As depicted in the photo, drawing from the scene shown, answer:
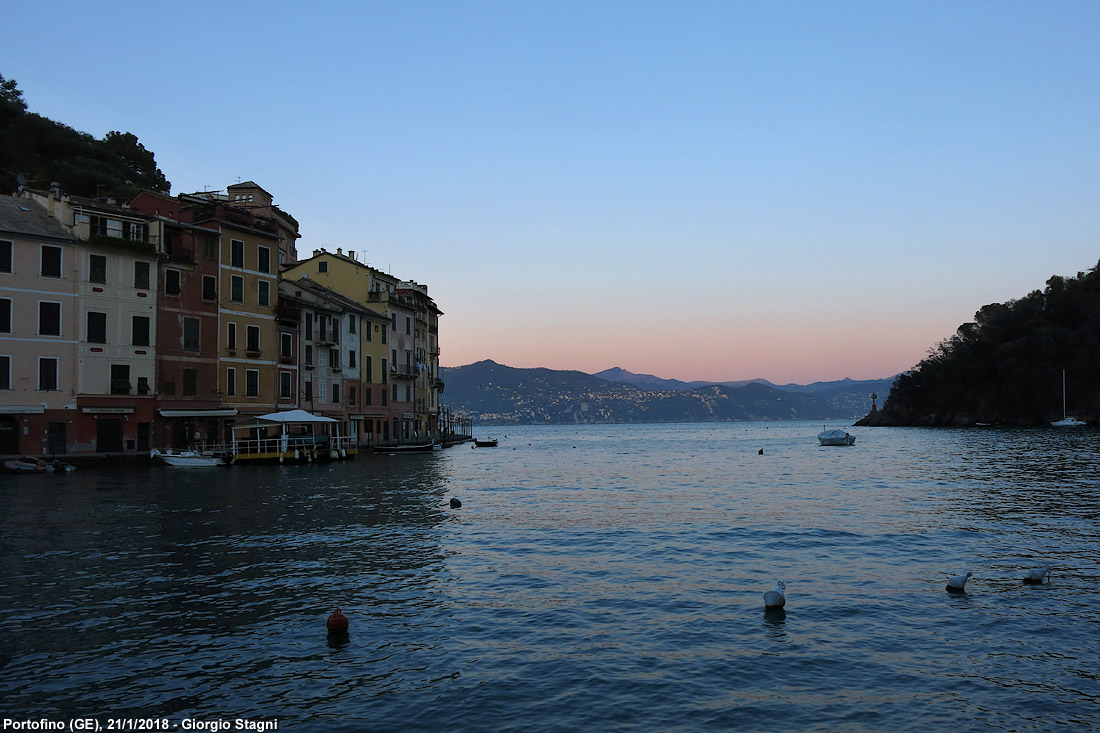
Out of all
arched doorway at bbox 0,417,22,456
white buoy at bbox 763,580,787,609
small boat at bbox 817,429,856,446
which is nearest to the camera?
white buoy at bbox 763,580,787,609

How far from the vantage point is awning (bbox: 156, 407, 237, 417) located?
52.9m

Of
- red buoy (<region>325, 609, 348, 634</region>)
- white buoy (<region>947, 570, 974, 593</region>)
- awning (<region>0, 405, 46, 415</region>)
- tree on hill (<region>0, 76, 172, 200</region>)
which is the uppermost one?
tree on hill (<region>0, 76, 172, 200</region>)

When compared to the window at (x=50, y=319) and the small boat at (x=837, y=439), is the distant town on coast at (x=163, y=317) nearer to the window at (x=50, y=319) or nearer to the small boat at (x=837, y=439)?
the window at (x=50, y=319)

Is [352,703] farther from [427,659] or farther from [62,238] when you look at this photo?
[62,238]

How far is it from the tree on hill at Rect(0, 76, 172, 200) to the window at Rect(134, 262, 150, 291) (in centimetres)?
1933

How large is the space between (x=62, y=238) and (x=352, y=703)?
161 feet

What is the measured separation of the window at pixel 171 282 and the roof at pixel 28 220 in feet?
21.4

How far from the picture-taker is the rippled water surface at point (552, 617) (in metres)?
9.45

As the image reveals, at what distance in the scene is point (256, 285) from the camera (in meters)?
60.9

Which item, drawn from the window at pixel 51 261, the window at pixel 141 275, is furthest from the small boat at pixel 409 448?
the window at pixel 51 261

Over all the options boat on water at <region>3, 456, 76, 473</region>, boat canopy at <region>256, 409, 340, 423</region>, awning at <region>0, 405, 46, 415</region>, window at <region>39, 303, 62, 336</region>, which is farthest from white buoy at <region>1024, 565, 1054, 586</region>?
window at <region>39, 303, 62, 336</region>

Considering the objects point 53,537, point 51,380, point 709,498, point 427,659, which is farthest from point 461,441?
point 427,659

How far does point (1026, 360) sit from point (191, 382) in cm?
12943

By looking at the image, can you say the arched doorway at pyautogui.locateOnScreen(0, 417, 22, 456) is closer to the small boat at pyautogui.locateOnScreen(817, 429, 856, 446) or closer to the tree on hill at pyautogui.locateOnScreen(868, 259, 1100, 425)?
the small boat at pyautogui.locateOnScreen(817, 429, 856, 446)
